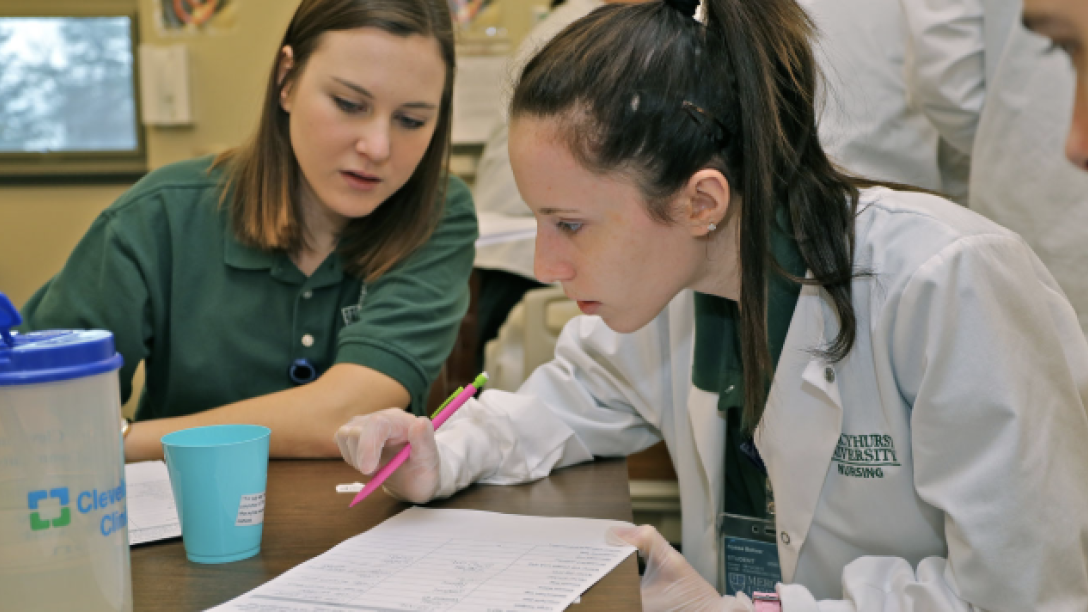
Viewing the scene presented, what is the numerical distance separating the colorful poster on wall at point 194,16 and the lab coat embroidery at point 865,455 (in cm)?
320

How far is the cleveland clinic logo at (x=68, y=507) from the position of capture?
0.63m

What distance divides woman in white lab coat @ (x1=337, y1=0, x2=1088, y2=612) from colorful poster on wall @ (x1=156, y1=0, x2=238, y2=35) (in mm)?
2903

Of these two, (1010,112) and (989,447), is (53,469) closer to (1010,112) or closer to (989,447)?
(989,447)

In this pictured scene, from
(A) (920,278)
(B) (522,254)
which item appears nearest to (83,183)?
(B) (522,254)

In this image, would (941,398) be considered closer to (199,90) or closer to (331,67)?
(331,67)

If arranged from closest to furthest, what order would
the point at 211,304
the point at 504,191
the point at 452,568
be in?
the point at 452,568, the point at 211,304, the point at 504,191

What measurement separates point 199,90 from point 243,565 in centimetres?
317

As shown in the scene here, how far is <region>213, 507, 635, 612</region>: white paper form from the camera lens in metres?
0.75

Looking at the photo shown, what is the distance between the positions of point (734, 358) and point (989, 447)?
0.36m

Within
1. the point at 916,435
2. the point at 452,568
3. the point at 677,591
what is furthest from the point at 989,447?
the point at 452,568

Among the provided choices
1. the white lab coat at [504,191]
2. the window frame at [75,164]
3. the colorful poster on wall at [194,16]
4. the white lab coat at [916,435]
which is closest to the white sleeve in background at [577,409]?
the white lab coat at [916,435]

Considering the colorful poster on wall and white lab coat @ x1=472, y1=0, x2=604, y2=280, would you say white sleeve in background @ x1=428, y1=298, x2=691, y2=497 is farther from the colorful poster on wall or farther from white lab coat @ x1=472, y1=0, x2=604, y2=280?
the colorful poster on wall

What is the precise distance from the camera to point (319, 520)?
3.15 feet

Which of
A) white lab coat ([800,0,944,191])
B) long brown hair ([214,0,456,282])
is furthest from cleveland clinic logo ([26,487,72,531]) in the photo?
white lab coat ([800,0,944,191])
